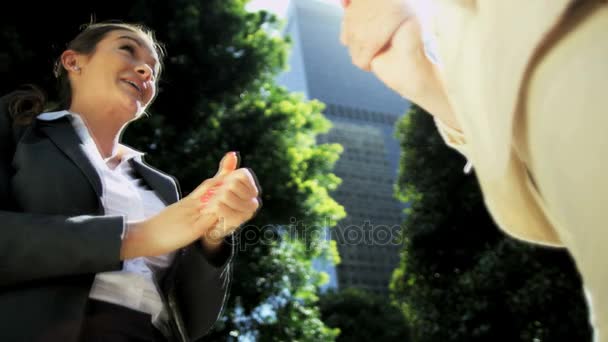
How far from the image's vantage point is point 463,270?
9555mm

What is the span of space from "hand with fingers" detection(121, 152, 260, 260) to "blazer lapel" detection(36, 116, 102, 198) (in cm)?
17

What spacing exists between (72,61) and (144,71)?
20cm

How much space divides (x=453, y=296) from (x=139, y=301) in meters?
8.69

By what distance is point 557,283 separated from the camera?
25.8 feet

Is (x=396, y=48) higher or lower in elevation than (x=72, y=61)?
higher

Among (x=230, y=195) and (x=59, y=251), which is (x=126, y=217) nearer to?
(x=59, y=251)

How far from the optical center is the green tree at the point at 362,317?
19453 mm

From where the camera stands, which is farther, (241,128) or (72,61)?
(241,128)

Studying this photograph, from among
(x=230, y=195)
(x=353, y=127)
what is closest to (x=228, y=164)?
(x=230, y=195)

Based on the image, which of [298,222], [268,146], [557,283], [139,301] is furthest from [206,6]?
[557,283]

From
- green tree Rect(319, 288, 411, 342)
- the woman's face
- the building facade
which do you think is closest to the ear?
the woman's face

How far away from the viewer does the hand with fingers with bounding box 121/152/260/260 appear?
0.99 meters

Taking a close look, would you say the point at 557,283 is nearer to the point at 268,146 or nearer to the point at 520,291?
the point at 520,291

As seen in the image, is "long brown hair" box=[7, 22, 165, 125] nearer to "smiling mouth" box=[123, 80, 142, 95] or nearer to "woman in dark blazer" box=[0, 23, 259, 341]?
"woman in dark blazer" box=[0, 23, 259, 341]
